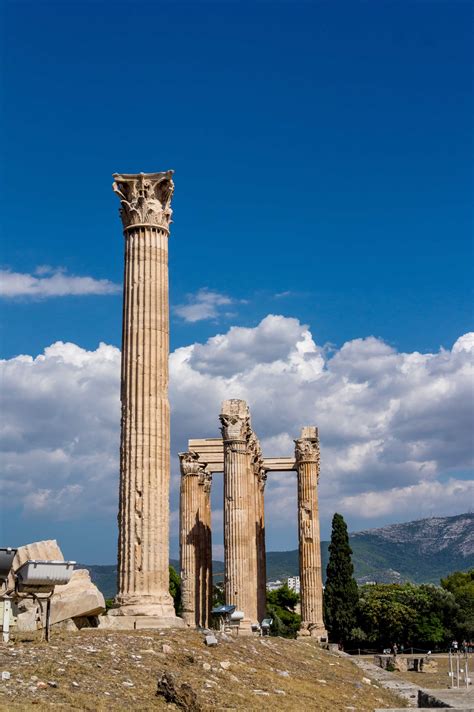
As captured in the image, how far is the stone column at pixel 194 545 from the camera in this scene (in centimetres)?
4744

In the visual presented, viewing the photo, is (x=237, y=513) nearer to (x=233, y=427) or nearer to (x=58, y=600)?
(x=233, y=427)

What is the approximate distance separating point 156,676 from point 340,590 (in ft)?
208

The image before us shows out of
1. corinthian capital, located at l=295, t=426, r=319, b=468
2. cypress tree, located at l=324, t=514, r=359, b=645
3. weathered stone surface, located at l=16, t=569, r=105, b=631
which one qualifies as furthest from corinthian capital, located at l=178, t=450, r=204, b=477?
cypress tree, located at l=324, t=514, r=359, b=645

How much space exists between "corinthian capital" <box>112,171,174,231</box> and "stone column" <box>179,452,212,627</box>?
24.8 meters

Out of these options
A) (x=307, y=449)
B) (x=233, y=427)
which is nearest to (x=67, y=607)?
(x=233, y=427)

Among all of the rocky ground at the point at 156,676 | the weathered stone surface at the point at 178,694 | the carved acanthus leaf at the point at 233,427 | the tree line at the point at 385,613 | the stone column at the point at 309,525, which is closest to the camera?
the rocky ground at the point at 156,676

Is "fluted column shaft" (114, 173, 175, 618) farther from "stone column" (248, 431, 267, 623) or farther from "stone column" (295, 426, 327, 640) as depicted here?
"stone column" (295, 426, 327, 640)

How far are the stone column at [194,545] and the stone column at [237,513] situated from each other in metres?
6.94

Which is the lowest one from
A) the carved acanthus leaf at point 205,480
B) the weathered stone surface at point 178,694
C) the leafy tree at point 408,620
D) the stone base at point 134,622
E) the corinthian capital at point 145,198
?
the leafy tree at point 408,620

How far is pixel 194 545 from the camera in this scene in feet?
160

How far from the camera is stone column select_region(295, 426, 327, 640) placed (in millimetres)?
49750

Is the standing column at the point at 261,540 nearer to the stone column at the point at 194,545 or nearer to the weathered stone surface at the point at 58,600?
the stone column at the point at 194,545

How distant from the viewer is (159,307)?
25109mm

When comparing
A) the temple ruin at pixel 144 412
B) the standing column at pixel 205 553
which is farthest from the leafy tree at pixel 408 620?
the temple ruin at pixel 144 412
